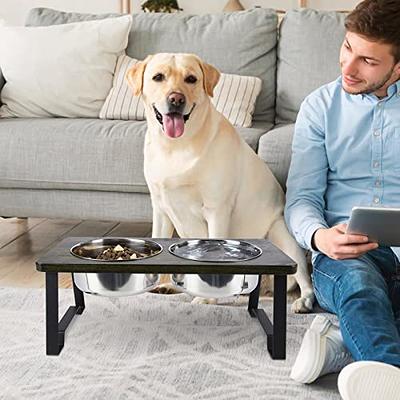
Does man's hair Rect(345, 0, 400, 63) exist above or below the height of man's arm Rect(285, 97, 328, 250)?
above

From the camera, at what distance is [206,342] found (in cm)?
214

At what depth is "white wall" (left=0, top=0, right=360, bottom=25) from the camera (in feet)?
16.9

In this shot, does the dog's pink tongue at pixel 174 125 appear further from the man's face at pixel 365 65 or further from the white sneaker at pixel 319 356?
the white sneaker at pixel 319 356

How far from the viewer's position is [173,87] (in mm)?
2404

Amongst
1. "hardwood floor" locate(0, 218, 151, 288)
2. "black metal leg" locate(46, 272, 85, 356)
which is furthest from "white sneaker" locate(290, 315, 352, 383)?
"hardwood floor" locate(0, 218, 151, 288)

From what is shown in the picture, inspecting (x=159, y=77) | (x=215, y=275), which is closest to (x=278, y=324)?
(x=215, y=275)

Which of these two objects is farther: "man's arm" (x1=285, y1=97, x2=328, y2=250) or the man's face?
"man's arm" (x1=285, y1=97, x2=328, y2=250)

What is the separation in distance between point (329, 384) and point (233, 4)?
344 cm

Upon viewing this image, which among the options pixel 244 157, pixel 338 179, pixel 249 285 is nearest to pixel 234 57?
pixel 244 157

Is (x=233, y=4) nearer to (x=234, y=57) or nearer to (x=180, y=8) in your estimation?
(x=180, y=8)

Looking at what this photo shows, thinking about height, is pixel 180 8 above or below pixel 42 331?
above

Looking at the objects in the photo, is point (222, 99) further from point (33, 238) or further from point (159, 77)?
point (33, 238)

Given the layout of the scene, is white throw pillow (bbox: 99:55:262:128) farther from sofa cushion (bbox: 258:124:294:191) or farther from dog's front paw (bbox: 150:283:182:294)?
dog's front paw (bbox: 150:283:182:294)

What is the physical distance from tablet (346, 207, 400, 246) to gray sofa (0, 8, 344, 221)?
0.90 meters
